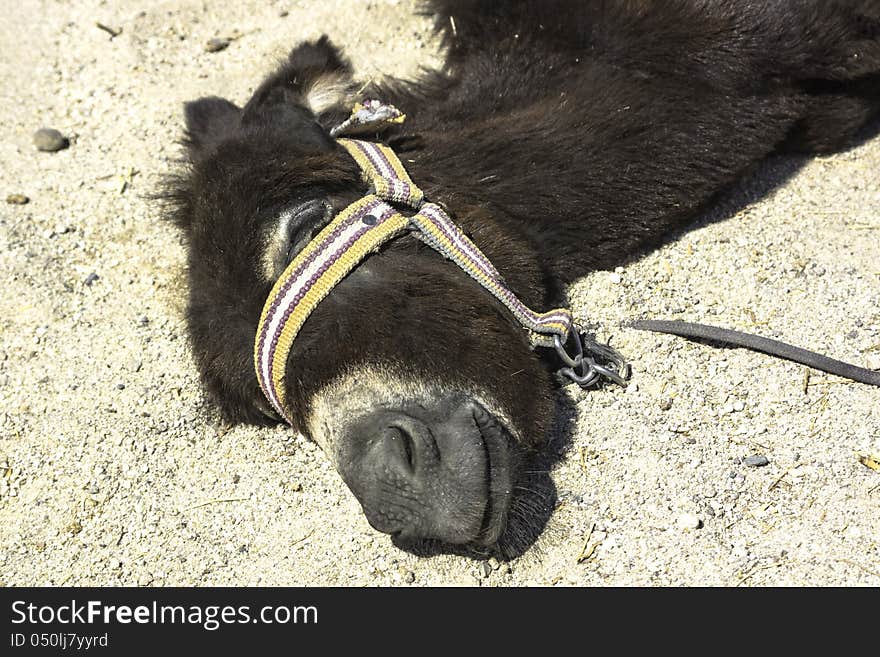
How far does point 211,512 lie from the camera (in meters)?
2.73

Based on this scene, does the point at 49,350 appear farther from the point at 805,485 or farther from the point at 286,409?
the point at 805,485

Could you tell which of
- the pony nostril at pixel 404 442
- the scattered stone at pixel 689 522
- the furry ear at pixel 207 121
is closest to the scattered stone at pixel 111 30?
the furry ear at pixel 207 121

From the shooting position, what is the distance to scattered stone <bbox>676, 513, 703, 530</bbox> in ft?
7.89

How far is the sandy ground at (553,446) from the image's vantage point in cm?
243

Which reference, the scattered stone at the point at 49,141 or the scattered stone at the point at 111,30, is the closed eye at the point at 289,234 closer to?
the scattered stone at the point at 49,141

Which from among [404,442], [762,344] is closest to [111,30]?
[404,442]

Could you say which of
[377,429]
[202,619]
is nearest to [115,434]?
[202,619]

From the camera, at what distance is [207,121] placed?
9.78 feet

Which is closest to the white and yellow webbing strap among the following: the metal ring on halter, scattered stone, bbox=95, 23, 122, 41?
the metal ring on halter

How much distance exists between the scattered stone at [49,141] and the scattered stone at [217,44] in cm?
84

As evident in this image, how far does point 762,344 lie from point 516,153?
3.22 ft

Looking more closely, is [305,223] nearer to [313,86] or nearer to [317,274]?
[317,274]

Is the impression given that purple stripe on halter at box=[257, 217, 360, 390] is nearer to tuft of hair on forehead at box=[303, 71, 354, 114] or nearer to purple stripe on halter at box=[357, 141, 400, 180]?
purple stripe on halter at box=[357, 141, 400, 180]

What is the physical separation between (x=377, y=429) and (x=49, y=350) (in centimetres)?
175
